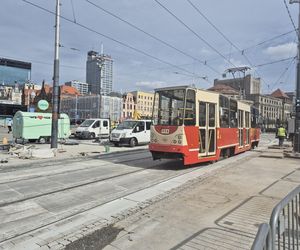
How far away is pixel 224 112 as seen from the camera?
1586 cm

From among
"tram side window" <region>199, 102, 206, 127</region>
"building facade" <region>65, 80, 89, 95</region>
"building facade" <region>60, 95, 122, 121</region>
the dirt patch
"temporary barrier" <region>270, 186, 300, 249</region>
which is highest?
"building facade" <region>65, 80, 89, 95</region>

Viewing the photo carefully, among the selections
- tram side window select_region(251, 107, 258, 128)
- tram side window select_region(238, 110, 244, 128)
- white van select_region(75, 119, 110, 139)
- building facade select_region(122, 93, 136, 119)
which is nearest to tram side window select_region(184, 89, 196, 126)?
tram side window select_region(238, 110, 244, 128)

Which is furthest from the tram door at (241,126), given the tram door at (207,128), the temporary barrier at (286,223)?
the temporary barrier at (286,223)

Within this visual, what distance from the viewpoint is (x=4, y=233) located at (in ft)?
18.9

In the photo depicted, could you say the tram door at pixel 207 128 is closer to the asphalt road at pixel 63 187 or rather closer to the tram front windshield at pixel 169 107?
the asphalt road at pixel 63 187

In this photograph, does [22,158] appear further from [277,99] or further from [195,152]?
[277,99]

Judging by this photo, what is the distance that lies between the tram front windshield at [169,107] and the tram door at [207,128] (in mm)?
890

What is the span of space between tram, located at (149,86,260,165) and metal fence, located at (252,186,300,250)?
8667 millimetres

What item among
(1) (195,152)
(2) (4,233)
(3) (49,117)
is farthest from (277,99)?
(2) (4,233)

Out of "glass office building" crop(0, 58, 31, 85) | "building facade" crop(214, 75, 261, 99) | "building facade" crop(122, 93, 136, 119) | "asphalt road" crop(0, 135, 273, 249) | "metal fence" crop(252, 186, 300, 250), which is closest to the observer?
"metal fence" crop(252, 186, 300, 250)

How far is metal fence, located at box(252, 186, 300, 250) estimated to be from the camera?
293 centimetres

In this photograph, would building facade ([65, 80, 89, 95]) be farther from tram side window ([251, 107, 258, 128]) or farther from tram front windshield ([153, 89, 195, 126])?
tram front windshield ([153, 89, 195, 126])

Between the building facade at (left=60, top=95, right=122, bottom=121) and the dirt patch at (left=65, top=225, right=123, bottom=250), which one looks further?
the building facade at (left=60, top=95, right=122, bottom=121)

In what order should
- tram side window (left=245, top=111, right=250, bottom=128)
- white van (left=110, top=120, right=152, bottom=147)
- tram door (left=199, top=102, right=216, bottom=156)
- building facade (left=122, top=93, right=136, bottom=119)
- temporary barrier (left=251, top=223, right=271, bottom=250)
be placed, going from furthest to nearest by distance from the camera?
building facade (left=122, top=93, right=136, bottom=119) → white van (left=110, top=120, right=152, bottom=147) → tram side window (left=245, top=111, right=250, bottom=128) → tram door (left=199, top=102, right=216, bottom=156) → temporary barrier (left=251, top=223, right=271, bottom=250)
